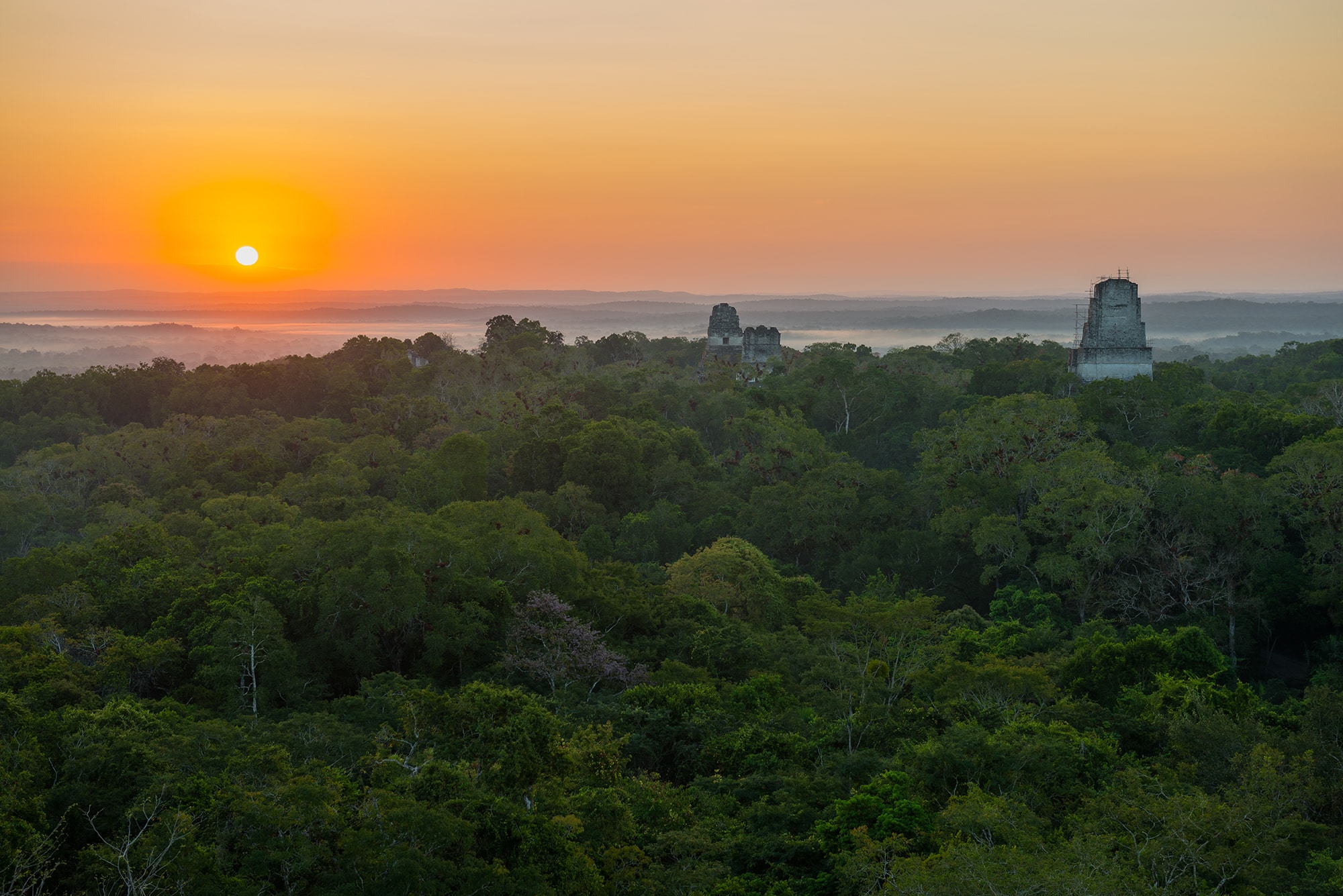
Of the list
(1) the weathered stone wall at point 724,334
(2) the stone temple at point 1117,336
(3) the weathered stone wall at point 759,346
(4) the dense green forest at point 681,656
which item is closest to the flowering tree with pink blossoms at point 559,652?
(4) the dense green forest at point 681,656

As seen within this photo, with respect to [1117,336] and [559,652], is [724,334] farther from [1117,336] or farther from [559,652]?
[559,652]

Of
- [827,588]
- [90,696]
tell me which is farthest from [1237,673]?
A: [90,696]

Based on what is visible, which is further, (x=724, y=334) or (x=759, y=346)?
(x=724, y=334)

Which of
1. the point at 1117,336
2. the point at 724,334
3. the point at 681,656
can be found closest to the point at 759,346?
the point at 724,334

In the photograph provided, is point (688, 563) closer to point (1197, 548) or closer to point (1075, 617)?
point (1075, 617)

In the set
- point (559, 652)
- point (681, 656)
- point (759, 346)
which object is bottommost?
point (681, 656)

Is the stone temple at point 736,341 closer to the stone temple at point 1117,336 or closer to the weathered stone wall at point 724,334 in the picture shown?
the weathered stone wall at point 724,334

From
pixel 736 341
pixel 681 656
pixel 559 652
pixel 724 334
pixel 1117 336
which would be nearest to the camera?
pixel 559 652
